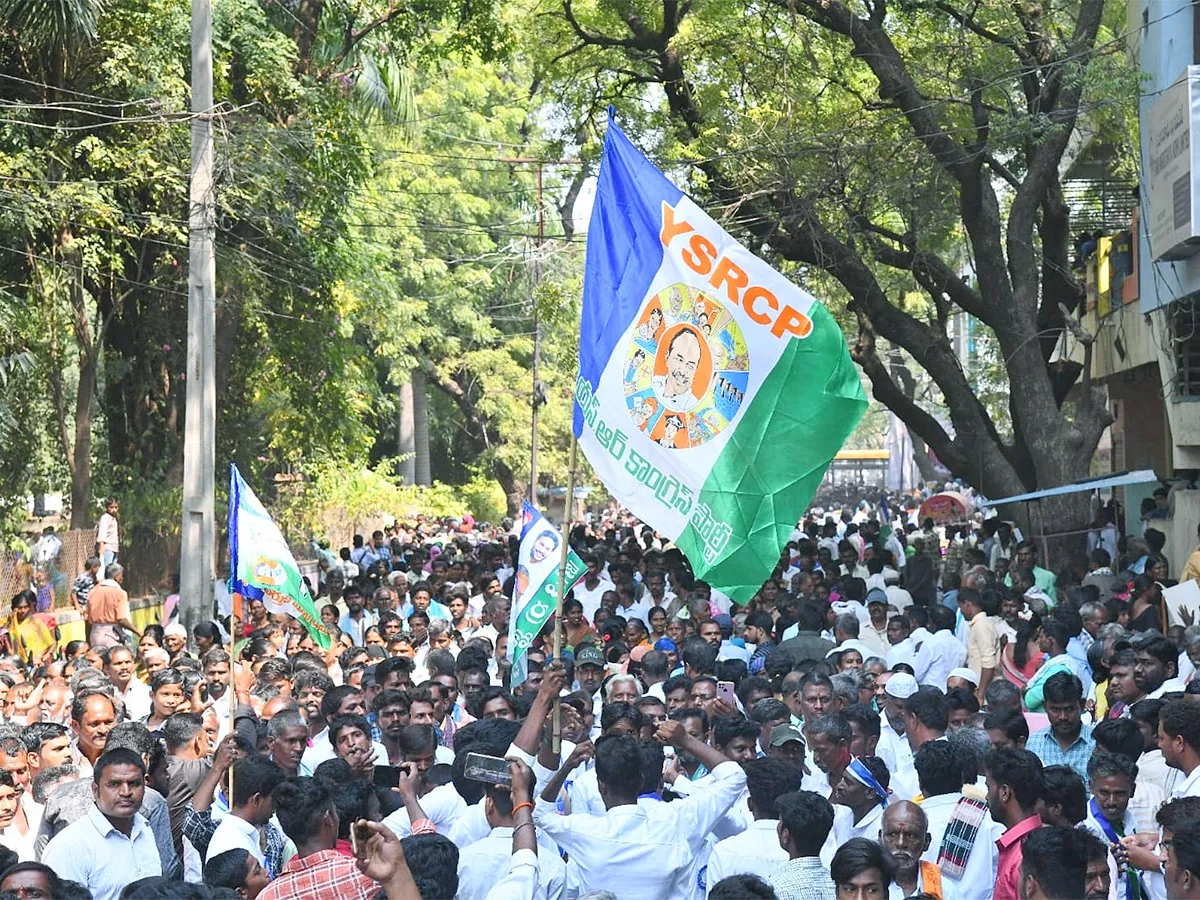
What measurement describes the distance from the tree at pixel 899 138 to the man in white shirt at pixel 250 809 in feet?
43.3

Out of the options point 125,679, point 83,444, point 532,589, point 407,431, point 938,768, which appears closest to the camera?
point 938,768

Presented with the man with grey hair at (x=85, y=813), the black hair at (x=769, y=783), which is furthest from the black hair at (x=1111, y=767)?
the man with grey hair at (x=85, y=813)

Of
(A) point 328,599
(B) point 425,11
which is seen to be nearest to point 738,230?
(B) point 425,11

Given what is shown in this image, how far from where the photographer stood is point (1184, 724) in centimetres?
645

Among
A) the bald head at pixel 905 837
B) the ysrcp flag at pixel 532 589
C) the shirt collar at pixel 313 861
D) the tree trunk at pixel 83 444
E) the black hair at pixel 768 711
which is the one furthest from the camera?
the tree trunk at pixel 83 444

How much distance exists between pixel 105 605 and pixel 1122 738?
403 inches

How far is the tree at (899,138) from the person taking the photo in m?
18.9

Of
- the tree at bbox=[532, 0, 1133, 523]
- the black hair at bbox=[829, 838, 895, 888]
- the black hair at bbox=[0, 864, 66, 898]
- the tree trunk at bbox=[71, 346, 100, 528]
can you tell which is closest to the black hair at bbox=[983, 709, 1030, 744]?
the black hair at bbox=[829, 838, 895, 888]

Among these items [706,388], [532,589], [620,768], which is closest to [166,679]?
[532,589]

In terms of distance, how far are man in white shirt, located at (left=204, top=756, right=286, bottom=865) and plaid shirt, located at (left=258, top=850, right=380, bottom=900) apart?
3.57 feet

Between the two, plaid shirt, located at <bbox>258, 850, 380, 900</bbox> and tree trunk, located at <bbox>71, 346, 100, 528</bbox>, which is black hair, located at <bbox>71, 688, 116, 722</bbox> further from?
tree trunk, located at <bbox>71, 346, 100, 528</bbox>

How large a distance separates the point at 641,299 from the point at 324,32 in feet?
55.5

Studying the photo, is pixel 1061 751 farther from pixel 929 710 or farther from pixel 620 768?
pixel 620 768

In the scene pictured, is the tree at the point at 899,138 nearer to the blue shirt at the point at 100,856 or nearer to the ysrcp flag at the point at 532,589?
the ysrcp flag at the point at 532,589
